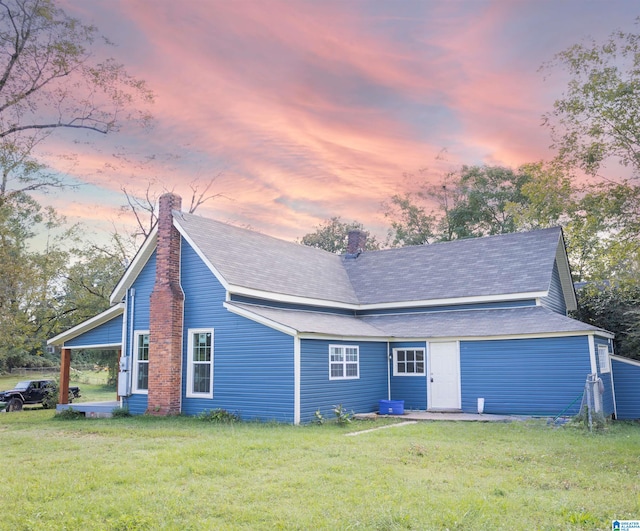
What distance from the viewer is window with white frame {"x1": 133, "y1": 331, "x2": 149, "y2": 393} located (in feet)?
59.3

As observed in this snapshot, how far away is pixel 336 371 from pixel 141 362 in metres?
6.58

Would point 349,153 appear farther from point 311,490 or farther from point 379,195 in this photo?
point 379,195

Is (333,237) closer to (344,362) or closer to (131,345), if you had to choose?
(131,345)

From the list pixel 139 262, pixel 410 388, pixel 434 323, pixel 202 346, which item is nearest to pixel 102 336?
pixel 139 262

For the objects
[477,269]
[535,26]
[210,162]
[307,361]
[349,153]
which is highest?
[210,162]

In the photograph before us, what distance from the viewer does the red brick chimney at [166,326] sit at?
16812 millimetres

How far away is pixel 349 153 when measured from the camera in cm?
2188

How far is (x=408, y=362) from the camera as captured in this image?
19.1 meters

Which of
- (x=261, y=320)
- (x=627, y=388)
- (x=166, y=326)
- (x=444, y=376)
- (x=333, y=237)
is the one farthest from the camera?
(x=333, y=237)

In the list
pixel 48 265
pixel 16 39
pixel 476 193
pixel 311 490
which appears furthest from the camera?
pixel 476 193

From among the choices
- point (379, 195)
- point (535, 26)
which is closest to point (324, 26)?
point (535, 26)

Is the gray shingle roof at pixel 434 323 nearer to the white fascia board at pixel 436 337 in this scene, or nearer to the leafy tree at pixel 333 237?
the white fascia board at pixel 436 337

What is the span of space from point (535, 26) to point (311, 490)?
47.3 ft

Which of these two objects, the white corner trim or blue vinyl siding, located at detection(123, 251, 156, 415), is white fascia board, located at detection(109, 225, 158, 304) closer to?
blue vinyl siding, located at detection(123, 251, 156, 415)
